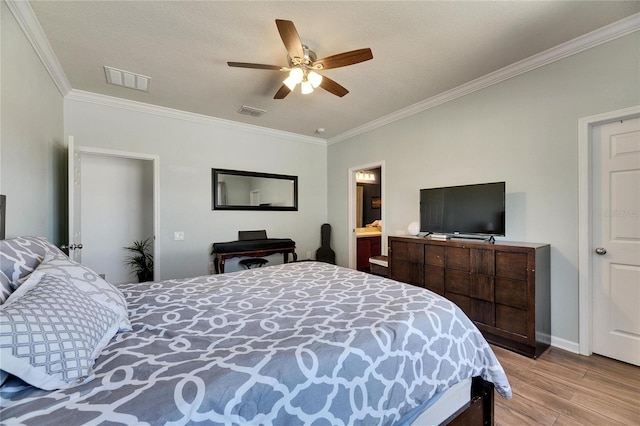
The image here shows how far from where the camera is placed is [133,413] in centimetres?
69

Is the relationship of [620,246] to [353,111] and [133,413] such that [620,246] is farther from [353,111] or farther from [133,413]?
[133,413]

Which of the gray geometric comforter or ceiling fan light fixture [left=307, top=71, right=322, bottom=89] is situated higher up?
ceiling fan light fixture [left=307, top=71, right=322, bottom=89]

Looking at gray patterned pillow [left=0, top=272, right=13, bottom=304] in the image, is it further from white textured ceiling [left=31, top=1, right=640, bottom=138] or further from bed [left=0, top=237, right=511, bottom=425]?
white textured ceiling [left=31, top=1, right=640, bottom=138]

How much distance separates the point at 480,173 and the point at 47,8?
405 cm

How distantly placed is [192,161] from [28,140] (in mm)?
1866

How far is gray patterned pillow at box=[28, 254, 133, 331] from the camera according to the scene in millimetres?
1157

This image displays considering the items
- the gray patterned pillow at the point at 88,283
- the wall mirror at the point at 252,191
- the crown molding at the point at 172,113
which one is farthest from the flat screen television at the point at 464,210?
the gray patterned pillow at the point at 88,283

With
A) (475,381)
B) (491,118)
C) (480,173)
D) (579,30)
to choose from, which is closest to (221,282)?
(475,381)

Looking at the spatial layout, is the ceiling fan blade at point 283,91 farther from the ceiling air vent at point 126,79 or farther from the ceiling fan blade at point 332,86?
the ceiling air vent at point 126,79

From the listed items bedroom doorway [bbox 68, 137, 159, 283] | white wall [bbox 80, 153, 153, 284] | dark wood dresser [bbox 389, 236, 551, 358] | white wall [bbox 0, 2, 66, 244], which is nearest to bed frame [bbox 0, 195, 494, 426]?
dark wood dresser [bbox 389, 236, 551, 358]

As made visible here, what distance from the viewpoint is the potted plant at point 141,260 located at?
405 centimetres

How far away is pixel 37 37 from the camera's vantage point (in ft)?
6.95

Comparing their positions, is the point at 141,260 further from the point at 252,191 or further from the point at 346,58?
the point at 346,58

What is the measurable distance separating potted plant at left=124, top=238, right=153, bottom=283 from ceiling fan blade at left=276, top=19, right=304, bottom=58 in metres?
3.75
